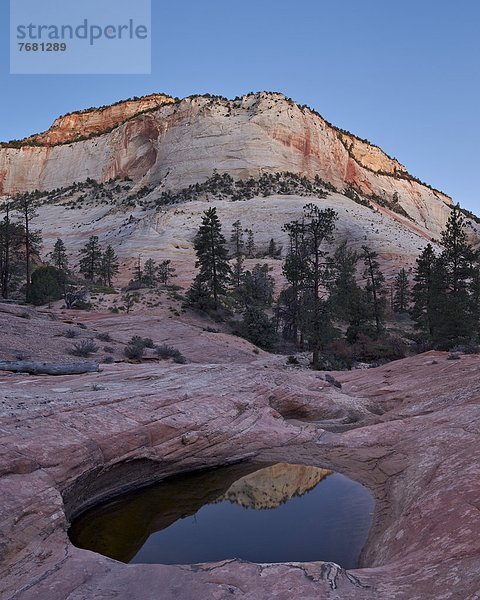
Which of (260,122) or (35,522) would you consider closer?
(35,522)

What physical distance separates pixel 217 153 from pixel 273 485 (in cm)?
9139

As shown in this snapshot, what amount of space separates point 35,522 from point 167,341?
20.3 metres

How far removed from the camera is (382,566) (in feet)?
21.1

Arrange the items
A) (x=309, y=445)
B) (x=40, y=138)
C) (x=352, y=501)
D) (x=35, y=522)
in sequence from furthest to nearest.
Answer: (x=40, y=138)
(x=309, y=445)
(x=352, y=501)
(x=35, y=522)

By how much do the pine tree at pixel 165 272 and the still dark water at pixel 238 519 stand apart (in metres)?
41.8

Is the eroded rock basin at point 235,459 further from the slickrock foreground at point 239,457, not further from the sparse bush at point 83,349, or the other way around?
the sparse bush at point 83,349

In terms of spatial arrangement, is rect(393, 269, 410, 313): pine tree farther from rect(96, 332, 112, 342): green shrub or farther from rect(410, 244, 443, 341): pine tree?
rect(96, 332, 112, 342): green shrub

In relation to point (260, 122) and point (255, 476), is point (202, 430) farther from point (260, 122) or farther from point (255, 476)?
point (260, 122)

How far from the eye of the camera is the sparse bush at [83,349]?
19797 millimetres

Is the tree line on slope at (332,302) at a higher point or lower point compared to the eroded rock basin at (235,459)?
higher

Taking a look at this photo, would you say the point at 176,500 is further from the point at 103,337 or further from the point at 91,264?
the point at 91,264

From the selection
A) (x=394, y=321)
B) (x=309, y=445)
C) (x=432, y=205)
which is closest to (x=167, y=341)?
(x=309, y=445)

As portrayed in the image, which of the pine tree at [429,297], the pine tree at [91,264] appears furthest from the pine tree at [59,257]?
the pine tree at [429,297]

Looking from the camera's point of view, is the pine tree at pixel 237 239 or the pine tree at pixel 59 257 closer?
the pine tree at pixel 59 257
